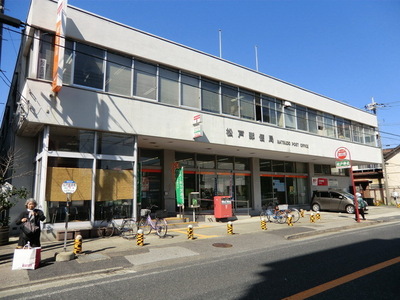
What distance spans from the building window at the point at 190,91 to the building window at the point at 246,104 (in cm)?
328

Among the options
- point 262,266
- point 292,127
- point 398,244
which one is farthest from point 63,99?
point 292,127

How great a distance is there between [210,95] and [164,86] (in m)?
2.97

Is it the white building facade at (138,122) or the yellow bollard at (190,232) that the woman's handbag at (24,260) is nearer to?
the white building facade at (138,122)

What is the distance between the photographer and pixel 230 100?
645 inches

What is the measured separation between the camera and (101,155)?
36.9ft

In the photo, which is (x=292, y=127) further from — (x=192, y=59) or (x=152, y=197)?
(x=152, y=197)

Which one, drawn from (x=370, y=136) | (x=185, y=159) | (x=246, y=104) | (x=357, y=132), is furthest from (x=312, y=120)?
(x=185, y=159)

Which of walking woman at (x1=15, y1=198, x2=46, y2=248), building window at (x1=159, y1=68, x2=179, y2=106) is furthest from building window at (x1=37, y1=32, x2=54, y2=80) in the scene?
walking woman at (x1=15, y1=198, x2=46, y2=248)

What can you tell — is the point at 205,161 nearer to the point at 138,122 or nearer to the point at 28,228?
the point at 138,122

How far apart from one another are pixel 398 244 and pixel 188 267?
6819 mm

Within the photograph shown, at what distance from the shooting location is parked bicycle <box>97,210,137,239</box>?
10.7m

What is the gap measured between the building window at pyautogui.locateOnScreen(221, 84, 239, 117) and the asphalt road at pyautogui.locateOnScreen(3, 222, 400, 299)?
29.9 ft

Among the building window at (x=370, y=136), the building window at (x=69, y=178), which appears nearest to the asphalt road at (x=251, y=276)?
the building window at (x=69, y=178)

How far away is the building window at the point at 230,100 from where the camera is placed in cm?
1605
